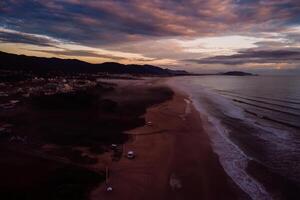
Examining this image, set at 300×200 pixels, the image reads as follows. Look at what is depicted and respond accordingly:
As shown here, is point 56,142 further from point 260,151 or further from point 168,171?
→ point 260,151

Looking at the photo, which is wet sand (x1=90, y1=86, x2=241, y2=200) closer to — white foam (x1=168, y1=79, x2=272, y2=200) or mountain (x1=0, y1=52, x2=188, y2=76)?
white foam (x1=168, y1=79, x2=272, y2=200)

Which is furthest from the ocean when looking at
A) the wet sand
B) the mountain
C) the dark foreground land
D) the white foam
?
the mountain

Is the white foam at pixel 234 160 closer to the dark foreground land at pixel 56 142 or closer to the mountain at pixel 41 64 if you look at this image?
the dark foreground land at pixel 56 142

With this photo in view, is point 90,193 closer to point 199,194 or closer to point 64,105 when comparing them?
point 199,194

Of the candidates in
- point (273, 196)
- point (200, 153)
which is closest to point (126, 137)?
point (200, 153)

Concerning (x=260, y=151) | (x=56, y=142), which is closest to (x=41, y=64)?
(x=56, y=142)

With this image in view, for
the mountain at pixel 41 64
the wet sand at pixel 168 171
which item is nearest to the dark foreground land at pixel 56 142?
the wet sand at pixel 168 171
